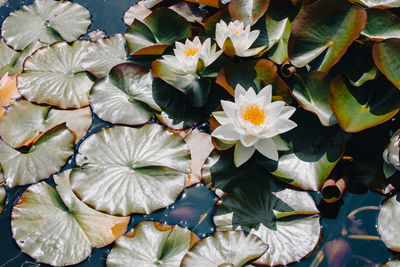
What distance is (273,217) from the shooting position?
6.44ft

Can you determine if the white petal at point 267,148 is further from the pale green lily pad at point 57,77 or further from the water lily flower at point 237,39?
the pale green lily pad at point 57,77

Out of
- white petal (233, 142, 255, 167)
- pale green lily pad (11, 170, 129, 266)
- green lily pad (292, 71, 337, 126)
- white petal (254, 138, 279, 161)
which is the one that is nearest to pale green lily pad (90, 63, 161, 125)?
pale green lily pad (11, 170, 129, 266)

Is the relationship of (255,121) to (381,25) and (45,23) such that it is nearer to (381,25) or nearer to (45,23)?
(381,25)

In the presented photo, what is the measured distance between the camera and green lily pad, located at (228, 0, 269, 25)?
244 centimetres

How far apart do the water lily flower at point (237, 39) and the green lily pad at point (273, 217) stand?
91cm

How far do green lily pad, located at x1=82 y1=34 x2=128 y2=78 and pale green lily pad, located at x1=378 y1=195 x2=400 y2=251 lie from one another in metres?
2.22

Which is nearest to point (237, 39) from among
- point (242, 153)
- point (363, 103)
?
point (242, 153)

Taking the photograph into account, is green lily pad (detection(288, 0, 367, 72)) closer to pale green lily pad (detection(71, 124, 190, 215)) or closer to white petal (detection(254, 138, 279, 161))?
white petal (detection(254, 138, 279, 161))

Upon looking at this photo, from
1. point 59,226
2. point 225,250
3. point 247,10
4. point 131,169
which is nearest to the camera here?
point 225,250

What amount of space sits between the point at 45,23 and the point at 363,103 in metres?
2.88

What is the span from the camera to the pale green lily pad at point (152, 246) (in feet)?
6.13

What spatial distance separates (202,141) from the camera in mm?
2350

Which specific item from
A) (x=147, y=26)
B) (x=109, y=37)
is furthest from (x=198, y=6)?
(x=109, y=37)

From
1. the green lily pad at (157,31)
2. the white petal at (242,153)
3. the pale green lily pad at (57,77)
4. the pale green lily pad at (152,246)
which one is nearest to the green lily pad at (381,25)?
the white petal at (242,153)
